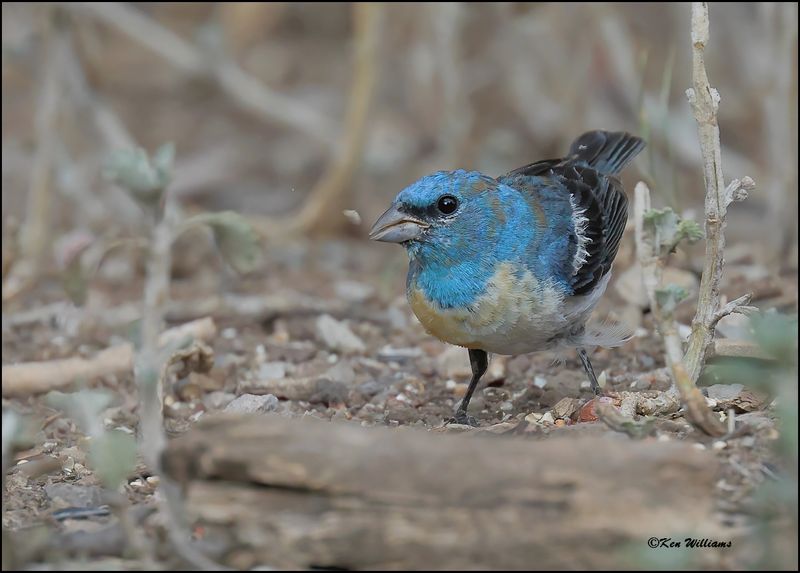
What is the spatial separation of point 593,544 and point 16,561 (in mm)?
1295

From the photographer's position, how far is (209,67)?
23.0 ft

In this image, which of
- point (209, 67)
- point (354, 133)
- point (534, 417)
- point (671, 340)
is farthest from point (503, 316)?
point (209, 67)

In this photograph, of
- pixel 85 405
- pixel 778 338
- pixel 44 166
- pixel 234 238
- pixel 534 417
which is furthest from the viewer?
pixel 44 166

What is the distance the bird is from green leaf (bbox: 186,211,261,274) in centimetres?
75

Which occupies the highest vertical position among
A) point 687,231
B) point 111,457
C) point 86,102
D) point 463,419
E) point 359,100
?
point 86,102

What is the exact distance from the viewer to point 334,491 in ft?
8.77

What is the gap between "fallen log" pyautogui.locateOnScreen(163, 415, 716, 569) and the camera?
103 inches

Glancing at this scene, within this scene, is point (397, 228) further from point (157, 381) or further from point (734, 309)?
point (157, 381)

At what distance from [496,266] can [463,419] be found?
20.8 inches

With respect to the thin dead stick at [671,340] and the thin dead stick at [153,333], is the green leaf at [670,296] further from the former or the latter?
the thin dead stick at [153,333]

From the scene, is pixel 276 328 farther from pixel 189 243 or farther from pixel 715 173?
pixel 715 173

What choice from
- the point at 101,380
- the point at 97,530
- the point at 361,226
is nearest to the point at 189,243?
the point at 361,226

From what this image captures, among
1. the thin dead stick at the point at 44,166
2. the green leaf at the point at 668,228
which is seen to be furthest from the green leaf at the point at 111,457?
the thin dead stick at the point at 44,166

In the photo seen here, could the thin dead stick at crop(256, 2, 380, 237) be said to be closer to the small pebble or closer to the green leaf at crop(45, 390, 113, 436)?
the small pebble
